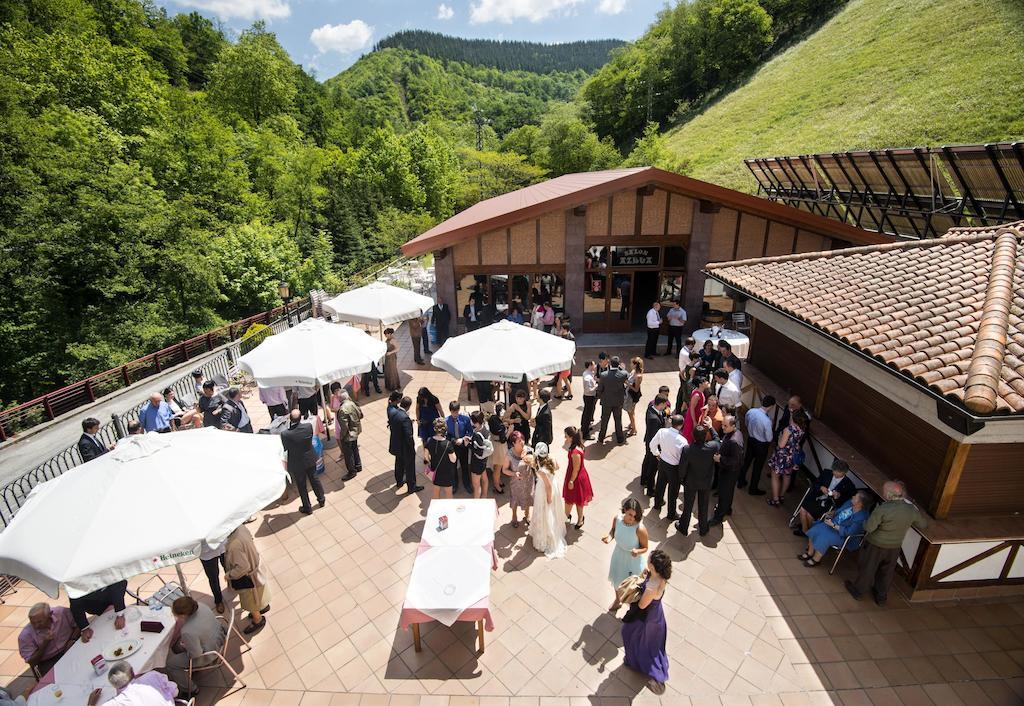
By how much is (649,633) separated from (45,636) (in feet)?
19.7

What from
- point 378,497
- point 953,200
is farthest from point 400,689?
point 953,200

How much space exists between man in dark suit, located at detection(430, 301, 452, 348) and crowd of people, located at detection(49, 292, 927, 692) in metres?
4.59

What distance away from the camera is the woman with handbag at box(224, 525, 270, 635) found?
17.5 feet

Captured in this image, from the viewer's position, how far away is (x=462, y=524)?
5.81 m

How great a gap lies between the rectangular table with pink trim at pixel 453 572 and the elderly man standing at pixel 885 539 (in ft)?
14.5

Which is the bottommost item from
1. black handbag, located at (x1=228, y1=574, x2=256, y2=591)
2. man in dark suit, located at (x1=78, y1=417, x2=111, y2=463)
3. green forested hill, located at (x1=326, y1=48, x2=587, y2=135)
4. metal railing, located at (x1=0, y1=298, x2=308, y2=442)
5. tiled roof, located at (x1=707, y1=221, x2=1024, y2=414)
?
metal railing, located at (x1=0, y1=298, x2=308, y2=442)

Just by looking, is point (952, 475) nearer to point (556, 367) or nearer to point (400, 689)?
point (556, 367)

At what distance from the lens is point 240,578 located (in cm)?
545

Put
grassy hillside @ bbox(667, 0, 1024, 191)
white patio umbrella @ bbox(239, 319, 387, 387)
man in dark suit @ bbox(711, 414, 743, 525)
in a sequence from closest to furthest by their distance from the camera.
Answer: man in dark suit @ bbox(711, 414, 743, 525), white patio umbrella @ bbox(239, 319, 387, 387), grassy hillside @ bbox(667, 0, 1024, 191)

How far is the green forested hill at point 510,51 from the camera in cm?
15588

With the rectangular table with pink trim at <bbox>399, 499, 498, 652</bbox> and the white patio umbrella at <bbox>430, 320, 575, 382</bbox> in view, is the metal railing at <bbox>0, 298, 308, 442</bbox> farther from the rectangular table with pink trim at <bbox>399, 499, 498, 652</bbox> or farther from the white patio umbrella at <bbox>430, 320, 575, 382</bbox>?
the rectangular table with pink trim at <bbox>399, 499, 498, 652</bbox>

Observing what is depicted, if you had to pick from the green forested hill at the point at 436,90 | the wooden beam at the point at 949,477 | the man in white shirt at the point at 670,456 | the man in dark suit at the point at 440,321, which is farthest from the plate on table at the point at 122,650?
the green forested hill at the point at 436,90

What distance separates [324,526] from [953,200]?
18516 millimetres

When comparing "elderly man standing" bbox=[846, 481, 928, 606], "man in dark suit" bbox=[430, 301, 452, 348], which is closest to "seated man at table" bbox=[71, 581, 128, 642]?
"elderly man standing" bbox=[846, 481, 928, 606]
